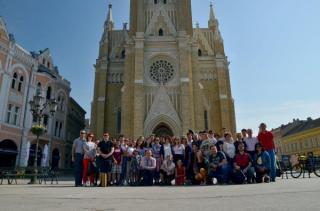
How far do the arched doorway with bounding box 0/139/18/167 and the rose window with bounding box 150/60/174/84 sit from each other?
1516cm

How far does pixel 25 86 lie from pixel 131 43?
1200 cm

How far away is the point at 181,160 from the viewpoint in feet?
32.6

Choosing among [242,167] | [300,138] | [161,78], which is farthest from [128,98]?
[300,138]

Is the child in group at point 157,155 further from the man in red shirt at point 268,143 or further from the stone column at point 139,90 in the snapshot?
the stone column at point 139,90

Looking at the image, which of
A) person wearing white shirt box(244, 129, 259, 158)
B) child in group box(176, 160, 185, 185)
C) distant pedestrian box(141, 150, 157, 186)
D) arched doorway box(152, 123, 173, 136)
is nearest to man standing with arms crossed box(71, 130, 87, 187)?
distant pedestrian box(141, 150, 157, 186)

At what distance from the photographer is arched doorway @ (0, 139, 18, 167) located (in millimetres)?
21172

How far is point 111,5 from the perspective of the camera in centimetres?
4125

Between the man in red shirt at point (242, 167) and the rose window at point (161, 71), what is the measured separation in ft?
64.3

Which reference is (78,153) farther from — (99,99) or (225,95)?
(225,95)

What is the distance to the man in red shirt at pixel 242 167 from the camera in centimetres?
867

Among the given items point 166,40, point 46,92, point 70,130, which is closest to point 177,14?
point 166,40

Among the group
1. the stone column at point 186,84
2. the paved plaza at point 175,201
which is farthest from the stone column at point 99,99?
the paved plaza at point 175,201

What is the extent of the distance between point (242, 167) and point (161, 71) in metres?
20.7

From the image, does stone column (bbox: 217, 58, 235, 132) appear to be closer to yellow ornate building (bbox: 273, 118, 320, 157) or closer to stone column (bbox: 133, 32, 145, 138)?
stone column (bbox: 133, 32, 145, 138)
